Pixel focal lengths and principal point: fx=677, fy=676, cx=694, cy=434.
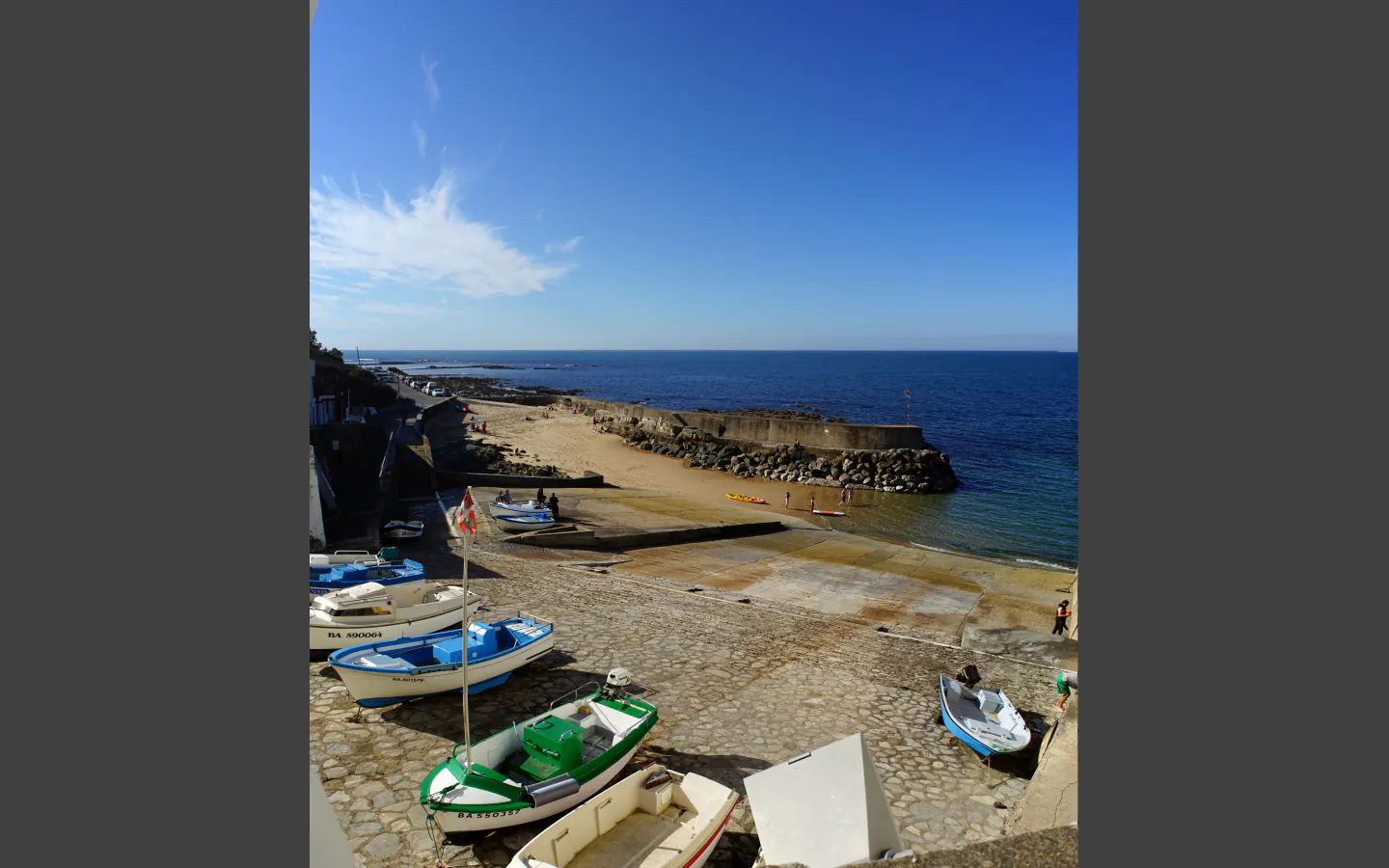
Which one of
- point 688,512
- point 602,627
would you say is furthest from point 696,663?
point 688,512

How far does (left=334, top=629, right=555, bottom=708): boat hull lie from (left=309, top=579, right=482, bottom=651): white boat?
34.8 inches

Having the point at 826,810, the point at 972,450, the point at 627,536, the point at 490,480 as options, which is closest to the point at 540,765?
the point at 826,810

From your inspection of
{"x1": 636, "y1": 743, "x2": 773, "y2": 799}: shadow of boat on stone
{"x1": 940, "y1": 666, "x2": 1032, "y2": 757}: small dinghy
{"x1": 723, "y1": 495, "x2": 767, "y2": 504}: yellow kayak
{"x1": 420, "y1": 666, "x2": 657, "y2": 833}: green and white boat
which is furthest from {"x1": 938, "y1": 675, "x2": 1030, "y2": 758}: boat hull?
{"x1": 723, "y1": 495, "x2": 767, "y2": 504}: yellow kayak

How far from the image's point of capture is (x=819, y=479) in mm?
36406

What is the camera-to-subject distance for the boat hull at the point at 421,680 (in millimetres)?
8164

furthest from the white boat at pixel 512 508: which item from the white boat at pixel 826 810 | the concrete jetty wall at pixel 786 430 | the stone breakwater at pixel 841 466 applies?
the concrete jetty wall at pixel 786 430

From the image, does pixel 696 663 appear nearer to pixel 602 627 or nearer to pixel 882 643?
pixel 602 627

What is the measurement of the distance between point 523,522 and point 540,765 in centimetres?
1179

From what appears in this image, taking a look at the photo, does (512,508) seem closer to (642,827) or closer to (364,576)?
(364,576)

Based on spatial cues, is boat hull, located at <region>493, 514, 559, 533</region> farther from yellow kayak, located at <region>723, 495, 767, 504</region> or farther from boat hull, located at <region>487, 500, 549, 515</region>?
yellow kayak, located at <region>723, 495, 767, 504</region>

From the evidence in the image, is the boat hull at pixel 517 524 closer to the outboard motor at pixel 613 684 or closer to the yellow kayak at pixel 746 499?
the outboard motor at pixel 613 684

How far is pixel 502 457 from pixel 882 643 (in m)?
25.4

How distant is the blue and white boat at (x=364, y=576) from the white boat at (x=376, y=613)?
32 cm

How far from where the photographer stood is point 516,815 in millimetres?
6289
